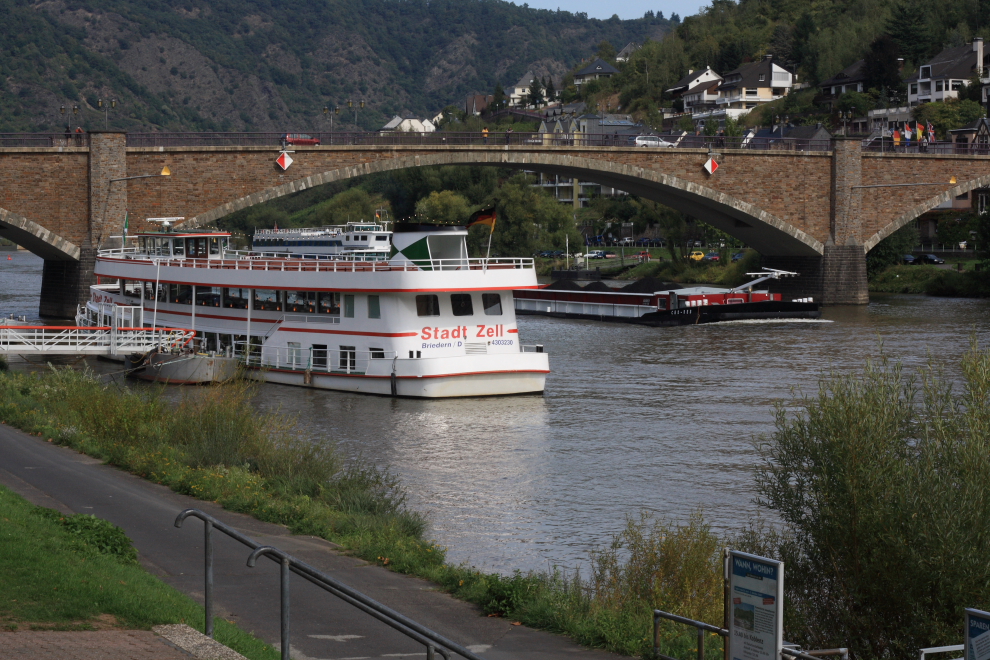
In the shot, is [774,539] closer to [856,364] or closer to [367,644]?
[367,644]

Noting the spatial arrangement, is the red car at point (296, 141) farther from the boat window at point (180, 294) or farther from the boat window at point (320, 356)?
the boat window at point (320, 356)

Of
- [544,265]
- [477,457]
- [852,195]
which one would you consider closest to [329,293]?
[477,457]

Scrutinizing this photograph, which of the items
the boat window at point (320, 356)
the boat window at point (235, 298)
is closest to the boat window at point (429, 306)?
the boat window at point (320, 356)

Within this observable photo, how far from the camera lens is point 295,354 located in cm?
3734

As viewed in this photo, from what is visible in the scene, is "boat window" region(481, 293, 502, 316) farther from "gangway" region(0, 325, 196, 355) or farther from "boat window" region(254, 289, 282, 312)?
"gangway" region(0, 325, 196, 355)

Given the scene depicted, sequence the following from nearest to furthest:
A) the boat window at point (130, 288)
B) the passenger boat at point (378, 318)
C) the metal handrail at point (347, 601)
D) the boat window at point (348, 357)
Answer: the metal handrail at point (347, 601) < the passenger boat at point (378, 318) < the boat window at point (348, 357) < the boat window at point (130, 288)

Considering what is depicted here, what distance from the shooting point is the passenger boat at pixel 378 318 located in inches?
1336

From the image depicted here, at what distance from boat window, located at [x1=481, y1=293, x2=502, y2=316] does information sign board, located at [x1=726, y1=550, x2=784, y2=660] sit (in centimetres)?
2515

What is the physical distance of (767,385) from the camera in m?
36.3

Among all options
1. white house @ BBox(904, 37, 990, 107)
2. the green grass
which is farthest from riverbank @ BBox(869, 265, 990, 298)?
the green grass

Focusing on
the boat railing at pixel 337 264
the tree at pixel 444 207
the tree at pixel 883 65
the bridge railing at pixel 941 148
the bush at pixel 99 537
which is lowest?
the bush at pixel 99 537

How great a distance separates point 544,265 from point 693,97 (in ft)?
241

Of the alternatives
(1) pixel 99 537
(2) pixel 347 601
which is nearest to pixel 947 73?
(1) pixel 99 537

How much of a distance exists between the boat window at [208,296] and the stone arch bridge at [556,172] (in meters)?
15.3
